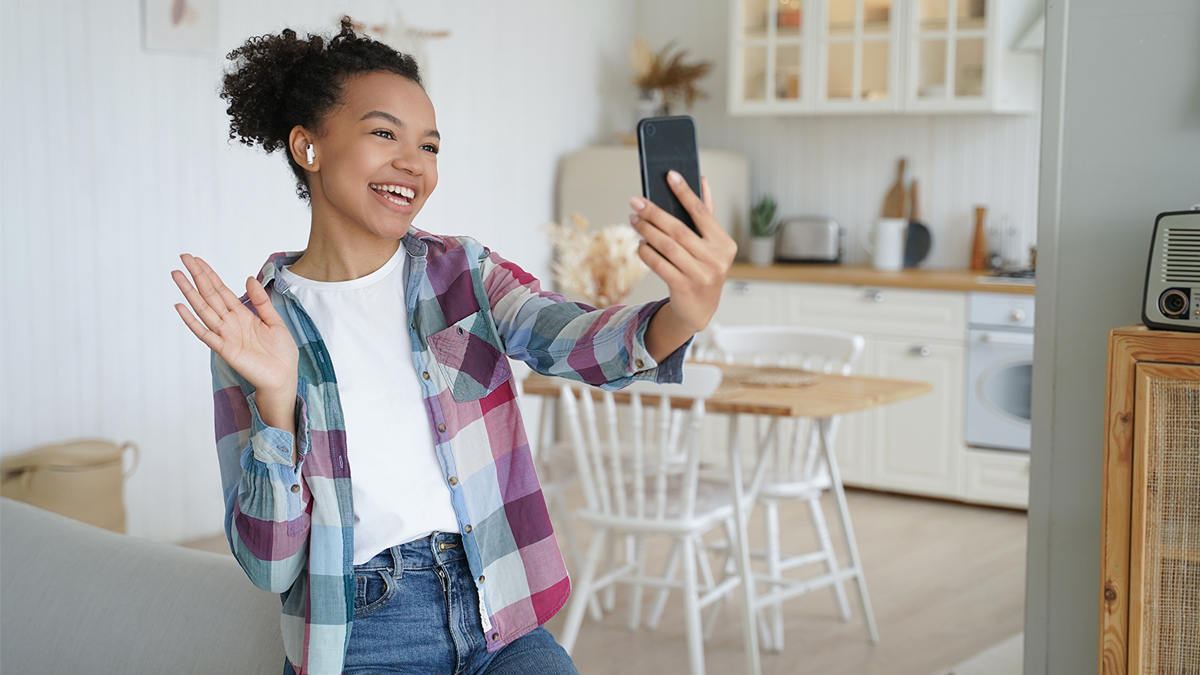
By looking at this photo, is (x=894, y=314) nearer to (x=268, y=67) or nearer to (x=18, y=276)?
(x=18, y=276)

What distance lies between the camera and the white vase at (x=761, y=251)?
4.93 meters

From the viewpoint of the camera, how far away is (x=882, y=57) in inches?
181

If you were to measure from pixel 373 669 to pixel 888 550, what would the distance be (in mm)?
2859

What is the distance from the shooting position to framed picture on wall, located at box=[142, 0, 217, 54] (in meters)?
3.39

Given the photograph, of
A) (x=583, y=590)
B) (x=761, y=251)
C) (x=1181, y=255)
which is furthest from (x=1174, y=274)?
(x=761, y=251)

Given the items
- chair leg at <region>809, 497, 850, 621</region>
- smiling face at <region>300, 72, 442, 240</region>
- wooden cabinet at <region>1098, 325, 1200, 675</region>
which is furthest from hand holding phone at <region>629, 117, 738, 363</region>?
chair leg at <region>809, 497, 850, 621</region>

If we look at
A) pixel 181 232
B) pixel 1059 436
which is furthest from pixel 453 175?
pixel 1059 436

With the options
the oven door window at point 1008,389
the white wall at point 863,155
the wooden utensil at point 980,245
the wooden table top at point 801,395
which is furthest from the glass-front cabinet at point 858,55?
the wooden table top at point 801,395

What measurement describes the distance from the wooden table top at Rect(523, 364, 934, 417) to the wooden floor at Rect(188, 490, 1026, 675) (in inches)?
27.6

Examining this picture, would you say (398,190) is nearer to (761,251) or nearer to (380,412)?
(380,412)

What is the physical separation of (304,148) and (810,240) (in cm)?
387

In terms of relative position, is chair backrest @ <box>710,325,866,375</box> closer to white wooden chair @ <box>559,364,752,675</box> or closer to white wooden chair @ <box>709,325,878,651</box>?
white wooden chair @ <box>709,325,878,651</box>

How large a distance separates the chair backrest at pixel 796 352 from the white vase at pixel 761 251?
150 centimetres

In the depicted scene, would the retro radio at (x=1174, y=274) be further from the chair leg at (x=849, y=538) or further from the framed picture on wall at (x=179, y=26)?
the framed picture on wall at (x=179, y=26)
